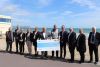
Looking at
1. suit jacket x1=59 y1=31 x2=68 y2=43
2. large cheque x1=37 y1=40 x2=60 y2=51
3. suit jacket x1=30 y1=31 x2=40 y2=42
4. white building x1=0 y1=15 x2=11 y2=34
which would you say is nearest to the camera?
suit jacket x1=59 y1=31 x2=68 y2=43

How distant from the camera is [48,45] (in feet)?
54.9

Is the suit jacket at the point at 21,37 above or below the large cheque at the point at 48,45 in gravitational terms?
above

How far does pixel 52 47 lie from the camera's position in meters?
16.7

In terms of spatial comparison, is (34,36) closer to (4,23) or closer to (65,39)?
(65,39)

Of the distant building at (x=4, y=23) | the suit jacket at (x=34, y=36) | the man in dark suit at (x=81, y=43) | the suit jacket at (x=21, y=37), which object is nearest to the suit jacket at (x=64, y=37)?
the man in dark suit at (x=81, y=43)

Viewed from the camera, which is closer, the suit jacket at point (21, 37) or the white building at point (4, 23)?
the suit jacket at point (21, 37)

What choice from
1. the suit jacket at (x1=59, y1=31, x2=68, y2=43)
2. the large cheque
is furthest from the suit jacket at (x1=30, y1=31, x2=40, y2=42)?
the suit jacket at (x1=59, y1=31, x2=68, y2=43)

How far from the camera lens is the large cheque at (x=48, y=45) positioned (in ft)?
54.6

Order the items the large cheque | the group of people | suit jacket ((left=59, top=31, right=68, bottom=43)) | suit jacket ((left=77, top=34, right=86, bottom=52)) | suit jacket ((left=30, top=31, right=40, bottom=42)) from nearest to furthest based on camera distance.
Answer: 1. the group of people
2. suit jacket ((left=77, top=34, right=86, bottom=52))
3. suit jacket ((left=59, top=31, right=68, bottom=43))
4. the large cheque
5. suit jacket ((left=30, top=31, right=40, bottom=42))

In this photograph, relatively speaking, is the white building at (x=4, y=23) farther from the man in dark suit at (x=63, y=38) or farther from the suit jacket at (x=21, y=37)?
the man in dark suit at (x=63, y=38)

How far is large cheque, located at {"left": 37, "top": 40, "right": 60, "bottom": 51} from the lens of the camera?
16.7 m

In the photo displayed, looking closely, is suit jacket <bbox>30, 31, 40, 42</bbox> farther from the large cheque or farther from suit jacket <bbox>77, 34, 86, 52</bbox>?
suit jacket <bbox>77, 34, 86, 52</bbox>

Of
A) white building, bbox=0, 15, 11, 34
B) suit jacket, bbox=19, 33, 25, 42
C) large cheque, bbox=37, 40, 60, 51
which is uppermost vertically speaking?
white building, bbox=0, 15, 11, 34

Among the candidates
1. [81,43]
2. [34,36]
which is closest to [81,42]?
[81,43]
